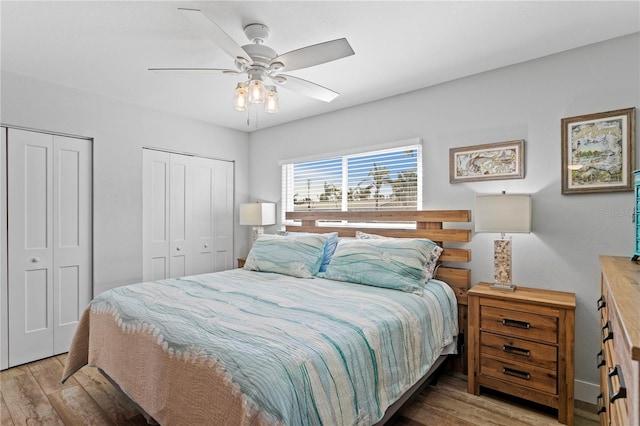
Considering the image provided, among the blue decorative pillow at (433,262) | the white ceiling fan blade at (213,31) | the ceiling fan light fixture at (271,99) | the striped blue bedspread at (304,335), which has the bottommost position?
the striped blue bedspread at (304,335)

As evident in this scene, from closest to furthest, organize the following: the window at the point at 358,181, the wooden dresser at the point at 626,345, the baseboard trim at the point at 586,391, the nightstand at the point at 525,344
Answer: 1. the wooden dresser at the point at 626,345
2. the nightstand at the point at 525,344
3. the baseboard trim at the point at 586,391
4. the window at the point at 358,181

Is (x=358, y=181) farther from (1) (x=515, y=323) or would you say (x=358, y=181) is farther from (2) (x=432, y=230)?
(1) (x=515, y=323)

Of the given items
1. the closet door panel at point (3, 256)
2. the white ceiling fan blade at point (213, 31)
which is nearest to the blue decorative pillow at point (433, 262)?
the white ceiling fan blade at point (213, 31)

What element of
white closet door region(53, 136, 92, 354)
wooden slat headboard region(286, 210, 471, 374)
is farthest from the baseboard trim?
white closet door region(53, 136, 92, 354)

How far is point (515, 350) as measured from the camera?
2.25 metres

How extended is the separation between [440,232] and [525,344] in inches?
41.0

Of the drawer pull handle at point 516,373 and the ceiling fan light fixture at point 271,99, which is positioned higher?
the ceiling fan light fixture at point 271,99

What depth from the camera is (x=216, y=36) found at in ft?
5.64

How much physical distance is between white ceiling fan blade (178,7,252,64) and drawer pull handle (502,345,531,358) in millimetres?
2545

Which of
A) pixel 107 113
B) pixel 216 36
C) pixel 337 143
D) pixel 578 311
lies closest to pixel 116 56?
pixel 107 113

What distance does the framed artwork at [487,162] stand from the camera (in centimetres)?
262

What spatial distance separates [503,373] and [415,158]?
6.30 feet

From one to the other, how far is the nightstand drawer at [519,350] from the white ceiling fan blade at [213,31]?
97.6 inches

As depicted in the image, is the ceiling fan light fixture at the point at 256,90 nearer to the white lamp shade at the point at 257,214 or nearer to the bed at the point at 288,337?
the bed at the point at 288,337
